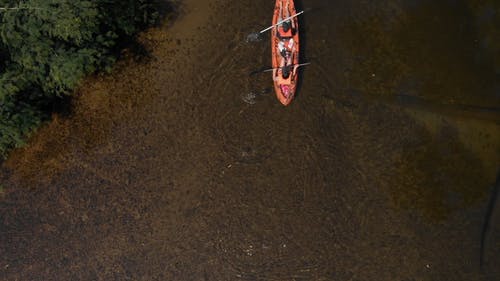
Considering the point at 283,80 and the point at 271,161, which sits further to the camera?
the point at 271,161

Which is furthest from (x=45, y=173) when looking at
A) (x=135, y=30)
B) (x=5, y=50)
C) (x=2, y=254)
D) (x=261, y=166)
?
(x=261, y=166)

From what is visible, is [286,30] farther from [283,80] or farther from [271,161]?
[271,161]

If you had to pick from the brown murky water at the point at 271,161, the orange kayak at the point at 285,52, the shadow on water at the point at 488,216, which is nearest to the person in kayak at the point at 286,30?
the orange kayak at the point at 285,52

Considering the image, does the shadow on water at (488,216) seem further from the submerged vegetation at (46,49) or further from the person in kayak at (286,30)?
the submerged vegetation at (46,49)

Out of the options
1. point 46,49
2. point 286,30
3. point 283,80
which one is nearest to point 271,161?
point 283,80

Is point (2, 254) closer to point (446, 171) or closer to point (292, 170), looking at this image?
point (292, 170)

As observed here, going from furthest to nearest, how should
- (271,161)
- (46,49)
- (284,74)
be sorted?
(271,161) < (284,74) < (46,49)
